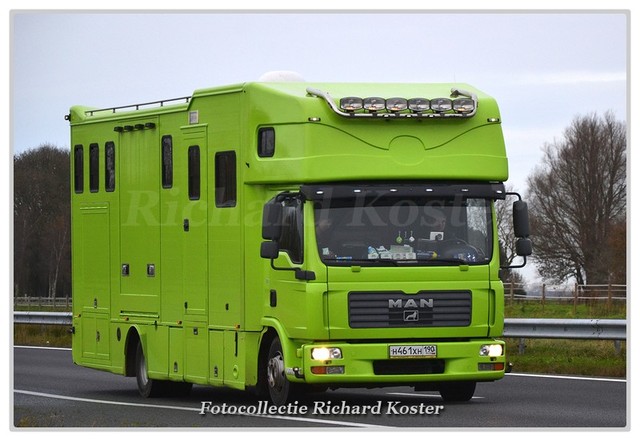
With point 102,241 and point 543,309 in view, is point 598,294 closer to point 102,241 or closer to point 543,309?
point 543,309

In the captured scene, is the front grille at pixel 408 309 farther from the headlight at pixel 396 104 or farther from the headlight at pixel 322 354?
the headlight at pixel 396 104

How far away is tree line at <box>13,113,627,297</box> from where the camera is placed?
59.7 m

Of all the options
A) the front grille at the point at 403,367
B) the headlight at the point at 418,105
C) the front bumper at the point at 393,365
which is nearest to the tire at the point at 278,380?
the front bumper at the point at 393,365

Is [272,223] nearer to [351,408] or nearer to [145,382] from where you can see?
[351,408]

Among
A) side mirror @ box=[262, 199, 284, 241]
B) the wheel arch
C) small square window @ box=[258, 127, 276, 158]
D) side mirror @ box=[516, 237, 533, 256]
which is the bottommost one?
the wheel arch

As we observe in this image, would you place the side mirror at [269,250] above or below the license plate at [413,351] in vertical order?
above

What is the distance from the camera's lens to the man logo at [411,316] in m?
17.7

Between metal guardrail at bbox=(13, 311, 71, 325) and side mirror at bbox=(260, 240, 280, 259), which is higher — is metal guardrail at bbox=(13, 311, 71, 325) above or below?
below

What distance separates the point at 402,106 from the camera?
58.7 ft

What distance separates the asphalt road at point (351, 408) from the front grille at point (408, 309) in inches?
38.7

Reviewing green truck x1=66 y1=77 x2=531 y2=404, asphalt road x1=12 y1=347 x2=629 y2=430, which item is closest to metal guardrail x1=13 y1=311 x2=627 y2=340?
asphalt road x1=12 y1=347 x2=629 y2=430

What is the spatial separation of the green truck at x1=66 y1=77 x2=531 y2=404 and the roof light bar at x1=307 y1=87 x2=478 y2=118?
0.05 feet

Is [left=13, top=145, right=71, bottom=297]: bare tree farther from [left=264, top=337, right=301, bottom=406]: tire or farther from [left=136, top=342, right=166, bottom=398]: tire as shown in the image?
[left=264, top=337, right=301, bottom=406]: tire

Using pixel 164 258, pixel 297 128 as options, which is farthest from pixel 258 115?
pixel 164 258
